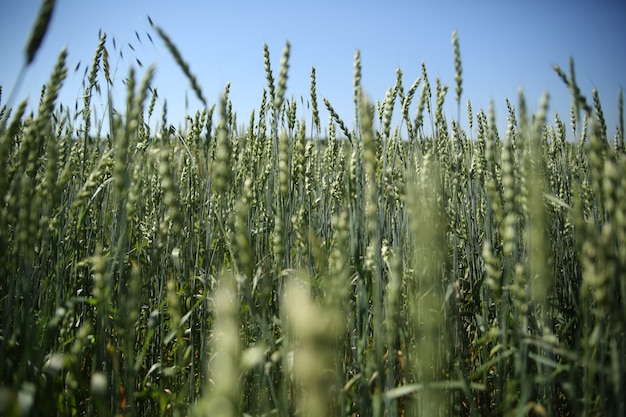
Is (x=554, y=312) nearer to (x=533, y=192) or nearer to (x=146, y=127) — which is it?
(x=533, y=192)

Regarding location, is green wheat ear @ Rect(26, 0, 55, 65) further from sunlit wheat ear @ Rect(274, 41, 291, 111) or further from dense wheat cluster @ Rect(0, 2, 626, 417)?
sunlit wheat ear @ Rect(274, 41, 291, 111)

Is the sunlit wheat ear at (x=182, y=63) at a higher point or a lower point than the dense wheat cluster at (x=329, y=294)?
higher

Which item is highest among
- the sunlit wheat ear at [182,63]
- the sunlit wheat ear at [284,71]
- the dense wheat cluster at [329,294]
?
the sunlit wheat ear at [284,71]

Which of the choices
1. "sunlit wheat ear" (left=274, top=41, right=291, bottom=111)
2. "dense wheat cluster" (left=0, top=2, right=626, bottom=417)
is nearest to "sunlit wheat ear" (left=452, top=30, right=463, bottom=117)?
"dense wheat cluster" (left=0, top=2, right=626, bottom=417)

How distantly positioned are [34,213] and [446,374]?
1.17 m

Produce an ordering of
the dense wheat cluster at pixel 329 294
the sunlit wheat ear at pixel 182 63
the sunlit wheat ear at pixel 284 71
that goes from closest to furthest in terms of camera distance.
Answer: the dense wheat cluster at pixel 329 294 → the sunlit wheat ear at pixel 182 63 → the sunlit wheat ear at pixel 284 71

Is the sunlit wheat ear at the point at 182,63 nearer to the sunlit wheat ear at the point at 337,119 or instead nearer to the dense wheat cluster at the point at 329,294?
the dense wheat cluster at the point at 329,294

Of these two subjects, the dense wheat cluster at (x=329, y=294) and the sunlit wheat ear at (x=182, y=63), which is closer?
the dense wheat cluster at (x=329, y=294)

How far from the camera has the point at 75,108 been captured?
7.16 feet

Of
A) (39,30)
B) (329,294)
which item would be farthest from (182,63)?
(329,294)

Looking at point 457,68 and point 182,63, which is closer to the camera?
point 182,63

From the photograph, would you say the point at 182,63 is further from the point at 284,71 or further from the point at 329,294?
the point at 329,294

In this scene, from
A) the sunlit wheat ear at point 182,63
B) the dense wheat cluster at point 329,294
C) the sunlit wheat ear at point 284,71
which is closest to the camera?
the dense wheat cluster at point 329,294

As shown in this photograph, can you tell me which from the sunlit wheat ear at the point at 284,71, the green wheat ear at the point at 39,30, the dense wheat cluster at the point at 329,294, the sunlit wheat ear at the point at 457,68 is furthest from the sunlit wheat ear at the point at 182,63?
the sunlit wheat ear at the point at 457,68
